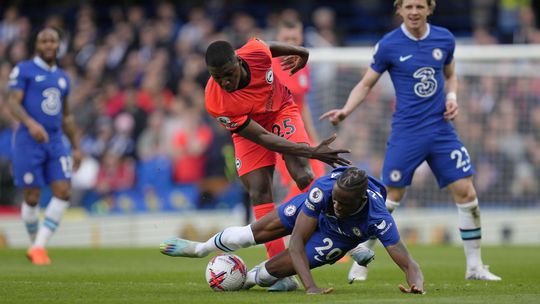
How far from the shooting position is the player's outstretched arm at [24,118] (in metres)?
12.4

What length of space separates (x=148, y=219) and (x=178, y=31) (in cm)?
671

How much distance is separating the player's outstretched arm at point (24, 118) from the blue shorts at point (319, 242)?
461cm

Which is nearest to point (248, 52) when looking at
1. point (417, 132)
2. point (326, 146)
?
point (326, 146)

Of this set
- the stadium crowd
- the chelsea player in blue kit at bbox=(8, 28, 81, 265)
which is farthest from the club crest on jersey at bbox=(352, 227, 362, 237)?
the stadium crowd

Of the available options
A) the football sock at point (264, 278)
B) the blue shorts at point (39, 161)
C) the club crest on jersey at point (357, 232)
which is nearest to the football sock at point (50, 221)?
the blue shorts at point (39, 161)

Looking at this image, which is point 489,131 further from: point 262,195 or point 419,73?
point 262,195

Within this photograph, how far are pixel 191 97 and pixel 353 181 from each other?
13546mm

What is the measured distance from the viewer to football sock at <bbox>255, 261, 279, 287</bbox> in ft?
28.6

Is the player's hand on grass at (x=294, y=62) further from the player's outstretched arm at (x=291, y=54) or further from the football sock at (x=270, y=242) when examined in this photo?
the football sock at (x=270, y=242)

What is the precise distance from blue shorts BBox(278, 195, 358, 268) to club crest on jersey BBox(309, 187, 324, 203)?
515mm

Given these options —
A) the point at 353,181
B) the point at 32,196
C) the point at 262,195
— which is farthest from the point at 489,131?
the point at 353,181

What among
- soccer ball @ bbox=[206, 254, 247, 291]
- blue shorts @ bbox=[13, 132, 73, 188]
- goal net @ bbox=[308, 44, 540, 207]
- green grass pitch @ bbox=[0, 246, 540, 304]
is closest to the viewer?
green grass pitch @ bbox=[0, 246, 540, 304]

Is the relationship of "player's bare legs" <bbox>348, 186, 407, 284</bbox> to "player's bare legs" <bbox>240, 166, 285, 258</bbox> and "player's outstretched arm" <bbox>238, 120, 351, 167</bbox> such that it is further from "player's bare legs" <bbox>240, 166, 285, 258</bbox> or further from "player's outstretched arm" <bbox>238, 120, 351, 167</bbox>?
"player's outstretched arm" <bbox>238, 120, 351, 167</bbox>

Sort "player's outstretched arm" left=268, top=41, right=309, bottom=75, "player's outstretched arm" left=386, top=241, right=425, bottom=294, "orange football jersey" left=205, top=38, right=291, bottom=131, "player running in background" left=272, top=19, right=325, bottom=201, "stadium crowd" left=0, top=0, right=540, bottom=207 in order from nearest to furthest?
"player's outstretched arm" left=386, top=241, right=425, bottom=294, "orange football jersey" left=205, top=38, right=291, bottom=131, "player's outstretched arm" left=268, top=41, right=309, bottom=75, "player running in background" left=272, top=19, right=325, bottom=201, "stadium crowd" left=0, top=0, right=540, bottom=207
